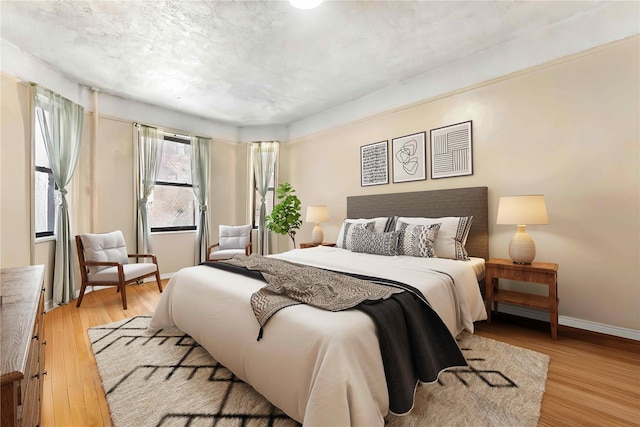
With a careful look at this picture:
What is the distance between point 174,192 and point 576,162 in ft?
18.2

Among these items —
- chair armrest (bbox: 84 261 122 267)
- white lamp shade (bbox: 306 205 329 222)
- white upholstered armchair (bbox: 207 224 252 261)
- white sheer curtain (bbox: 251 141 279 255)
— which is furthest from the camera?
white sheer curtain (bbox: 251 141 279 255)

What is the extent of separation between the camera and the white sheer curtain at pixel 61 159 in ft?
11.0

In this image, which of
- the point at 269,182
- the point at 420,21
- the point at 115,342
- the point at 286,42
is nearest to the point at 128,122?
the point at 269,182

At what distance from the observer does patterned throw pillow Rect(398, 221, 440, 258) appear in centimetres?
297

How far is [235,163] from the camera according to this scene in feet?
19.0

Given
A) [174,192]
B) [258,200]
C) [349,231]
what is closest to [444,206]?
[349,231]

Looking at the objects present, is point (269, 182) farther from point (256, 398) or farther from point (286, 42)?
point (256, 398)

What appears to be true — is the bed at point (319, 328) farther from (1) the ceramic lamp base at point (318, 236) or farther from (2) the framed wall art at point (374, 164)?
(1) the ceramic lamp base at point (318, 236)

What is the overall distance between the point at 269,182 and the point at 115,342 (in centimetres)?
380

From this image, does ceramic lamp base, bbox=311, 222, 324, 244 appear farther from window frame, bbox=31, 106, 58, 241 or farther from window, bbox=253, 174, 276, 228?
window frame, bbox=31, 106, 58, 241

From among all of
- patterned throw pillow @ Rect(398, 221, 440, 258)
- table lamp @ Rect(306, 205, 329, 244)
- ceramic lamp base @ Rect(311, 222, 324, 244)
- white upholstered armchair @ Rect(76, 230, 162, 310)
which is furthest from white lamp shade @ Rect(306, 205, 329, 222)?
white upholstered armchair @ Rect(76, 230, 162, 310)

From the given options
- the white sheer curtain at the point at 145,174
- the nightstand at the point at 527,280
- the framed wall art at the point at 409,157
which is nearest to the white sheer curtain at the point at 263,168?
the white sheer curtain at the point at 145,174

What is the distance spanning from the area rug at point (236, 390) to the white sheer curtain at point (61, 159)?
5.58 ft

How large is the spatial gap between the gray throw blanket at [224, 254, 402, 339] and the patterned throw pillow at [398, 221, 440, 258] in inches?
46.5
